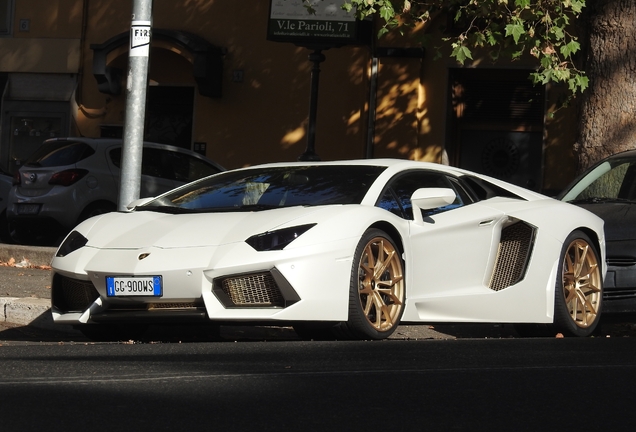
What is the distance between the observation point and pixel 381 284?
7.28 metres

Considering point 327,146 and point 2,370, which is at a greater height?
point 327,146

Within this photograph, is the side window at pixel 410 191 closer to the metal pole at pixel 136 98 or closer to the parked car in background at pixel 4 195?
the metal pole at pixel 136 98

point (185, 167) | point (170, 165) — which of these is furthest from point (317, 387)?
point (185, 167)

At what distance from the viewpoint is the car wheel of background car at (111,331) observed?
25.4ft

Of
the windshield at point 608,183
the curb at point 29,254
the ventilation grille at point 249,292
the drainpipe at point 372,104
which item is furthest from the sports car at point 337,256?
the drainpipe at point 372,104

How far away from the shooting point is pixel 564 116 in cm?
2109

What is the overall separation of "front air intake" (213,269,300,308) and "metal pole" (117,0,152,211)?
4.11m

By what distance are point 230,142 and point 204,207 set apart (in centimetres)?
1526

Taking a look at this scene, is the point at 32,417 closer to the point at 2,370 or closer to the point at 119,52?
the point at 2,370

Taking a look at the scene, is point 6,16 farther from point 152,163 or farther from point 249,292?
point 249,292

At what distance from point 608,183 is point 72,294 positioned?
17.1 ft

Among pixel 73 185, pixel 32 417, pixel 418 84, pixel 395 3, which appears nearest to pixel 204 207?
pixel 32 417

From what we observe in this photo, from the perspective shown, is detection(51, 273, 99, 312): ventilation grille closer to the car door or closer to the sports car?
the sports car

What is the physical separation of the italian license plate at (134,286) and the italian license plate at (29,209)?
9.14m
